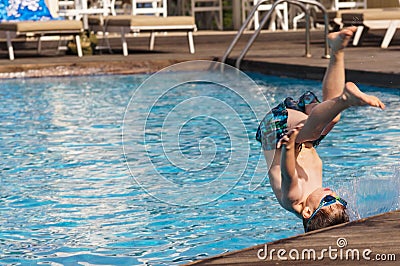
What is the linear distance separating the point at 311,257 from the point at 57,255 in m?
1.53

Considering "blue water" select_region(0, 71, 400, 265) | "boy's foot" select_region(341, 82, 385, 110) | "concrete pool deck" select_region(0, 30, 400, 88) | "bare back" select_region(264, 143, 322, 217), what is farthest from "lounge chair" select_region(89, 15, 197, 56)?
"boy's foot" select_region(341, 82, 385, 110)

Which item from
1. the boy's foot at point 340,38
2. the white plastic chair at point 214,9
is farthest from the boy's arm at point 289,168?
the white plastic chair at point 214,9

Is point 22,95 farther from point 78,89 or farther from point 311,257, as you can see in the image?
point 311,257

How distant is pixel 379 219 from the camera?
3158mm

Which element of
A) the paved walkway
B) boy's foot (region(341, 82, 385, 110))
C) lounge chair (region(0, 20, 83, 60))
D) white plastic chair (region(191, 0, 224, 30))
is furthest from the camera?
white plastic chair (region(191, 0, 224, 30))

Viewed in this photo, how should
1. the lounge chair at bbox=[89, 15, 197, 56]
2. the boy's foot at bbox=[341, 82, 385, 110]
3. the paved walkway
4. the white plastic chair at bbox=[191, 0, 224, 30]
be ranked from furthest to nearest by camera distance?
the white plastic chair at bbox=[191, 0, 224, 30] → the lounge chair at bbox=[89, 15, 197, 56] → the boy's foot at bbox=[341, 82, 385, 110] → the paved walkway

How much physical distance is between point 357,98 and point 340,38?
20.8 inches

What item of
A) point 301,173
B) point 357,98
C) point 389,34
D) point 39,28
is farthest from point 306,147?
point 39,28

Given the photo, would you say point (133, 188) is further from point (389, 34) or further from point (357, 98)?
point (389, 34)

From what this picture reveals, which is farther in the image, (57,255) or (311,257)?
(57,255)

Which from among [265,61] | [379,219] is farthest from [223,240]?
[265,61]

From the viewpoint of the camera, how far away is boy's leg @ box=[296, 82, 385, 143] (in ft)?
9.52

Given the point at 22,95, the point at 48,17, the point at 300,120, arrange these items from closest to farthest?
the point at 300,120
the point at 22,95
the point at 48,17

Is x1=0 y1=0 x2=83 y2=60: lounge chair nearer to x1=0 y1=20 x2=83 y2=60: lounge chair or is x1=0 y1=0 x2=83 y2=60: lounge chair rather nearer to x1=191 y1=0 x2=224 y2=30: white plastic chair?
x1=0 y1=20 x2=83 y2=60: lounge chair
